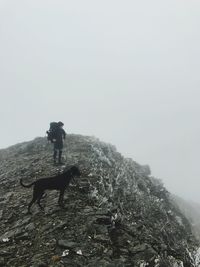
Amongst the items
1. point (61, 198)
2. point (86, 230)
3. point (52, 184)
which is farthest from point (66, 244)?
point (52, 184)

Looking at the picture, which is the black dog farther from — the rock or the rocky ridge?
the rock

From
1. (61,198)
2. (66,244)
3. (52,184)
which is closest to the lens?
(66,244)

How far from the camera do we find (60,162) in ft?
81.0

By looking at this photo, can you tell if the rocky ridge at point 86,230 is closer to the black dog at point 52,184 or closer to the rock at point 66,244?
the rock at point 66,244

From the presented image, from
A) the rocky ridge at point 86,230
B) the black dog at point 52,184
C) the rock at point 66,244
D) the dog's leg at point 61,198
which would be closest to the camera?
the rocky ridge at point 86,230

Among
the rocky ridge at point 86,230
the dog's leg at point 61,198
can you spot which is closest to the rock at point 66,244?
the rocky ridge at point 86,230

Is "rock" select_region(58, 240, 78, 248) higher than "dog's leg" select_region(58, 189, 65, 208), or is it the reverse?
"dog's leg" select_region(58, 189, 65, 208)

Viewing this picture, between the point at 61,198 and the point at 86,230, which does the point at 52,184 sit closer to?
the point at 61,198

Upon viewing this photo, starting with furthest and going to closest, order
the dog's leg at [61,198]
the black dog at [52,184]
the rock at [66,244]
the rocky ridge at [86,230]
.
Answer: the dog's leg at [61,198] → the black dog at [52,184] → the rock at [66,244] → the rocky ridge at [86,230]

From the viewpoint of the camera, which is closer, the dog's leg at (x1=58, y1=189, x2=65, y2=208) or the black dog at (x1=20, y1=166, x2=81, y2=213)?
the black dog at (x1=20, y1=166, x2=81, y2=213)

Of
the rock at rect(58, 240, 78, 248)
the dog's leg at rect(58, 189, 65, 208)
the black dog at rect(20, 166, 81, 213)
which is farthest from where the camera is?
the dog's leg at rect(58, 189, 65, 208)

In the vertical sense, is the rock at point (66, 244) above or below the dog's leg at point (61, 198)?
below

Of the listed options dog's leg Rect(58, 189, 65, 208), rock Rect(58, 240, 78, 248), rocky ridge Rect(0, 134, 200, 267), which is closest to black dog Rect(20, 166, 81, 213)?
dog's leg Rect(58, 189, 65, 208)

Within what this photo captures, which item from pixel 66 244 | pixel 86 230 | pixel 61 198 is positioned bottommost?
pixel 66 244
